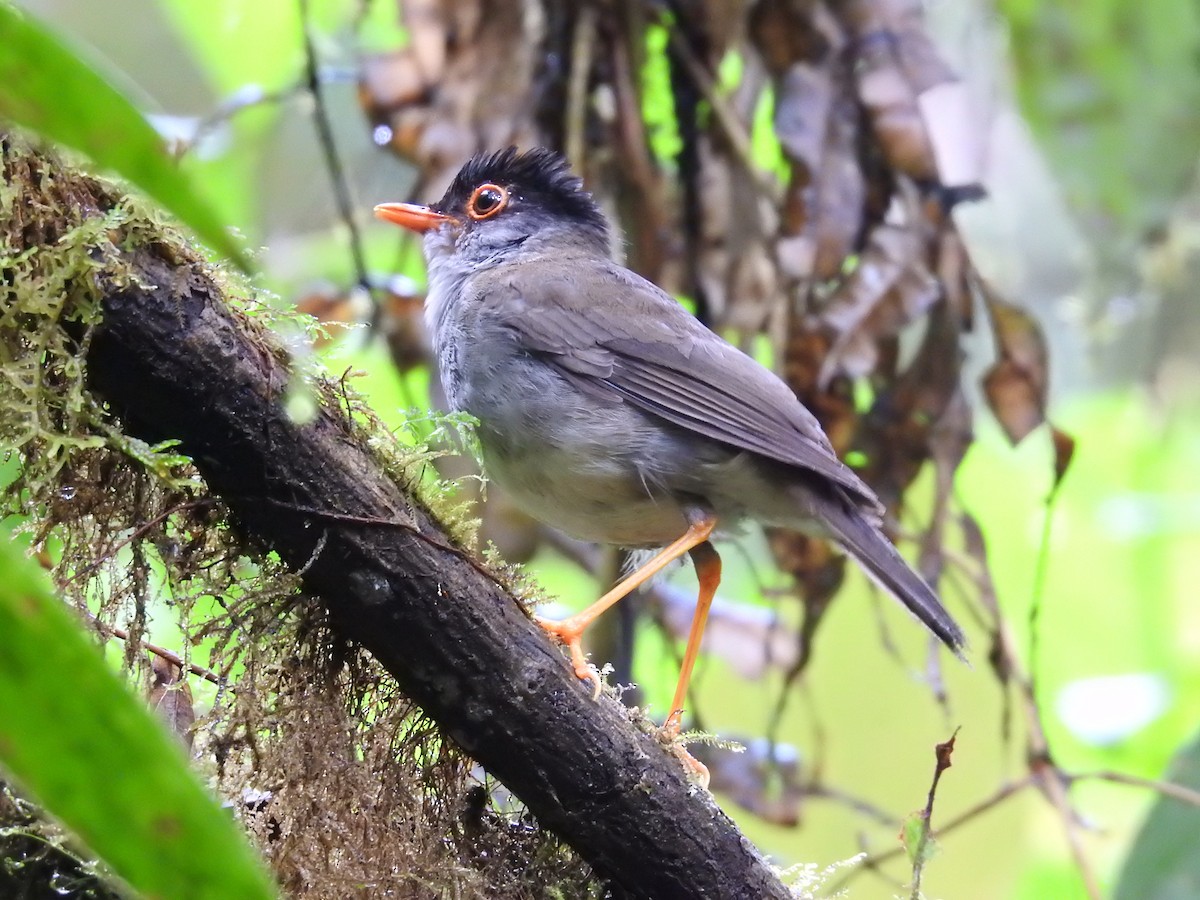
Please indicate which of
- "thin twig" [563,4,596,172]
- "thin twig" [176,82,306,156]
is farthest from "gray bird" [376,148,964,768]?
"thin twig" [176,82,306,156]

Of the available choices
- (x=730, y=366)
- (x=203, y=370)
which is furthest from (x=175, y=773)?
(x=730, y=366)

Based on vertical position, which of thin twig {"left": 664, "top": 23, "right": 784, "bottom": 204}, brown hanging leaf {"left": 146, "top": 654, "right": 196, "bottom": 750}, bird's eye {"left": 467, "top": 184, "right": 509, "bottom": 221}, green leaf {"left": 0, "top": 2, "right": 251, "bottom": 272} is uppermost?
thin twig {"left": 664, "top": 23, "right": 784, "bottom": 204}

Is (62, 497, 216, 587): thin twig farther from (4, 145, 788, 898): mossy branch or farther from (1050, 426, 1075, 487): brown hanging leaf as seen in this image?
(1050, 426, 1075, 487): brown hanging leaf

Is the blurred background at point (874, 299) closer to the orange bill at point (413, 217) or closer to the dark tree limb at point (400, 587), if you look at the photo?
the orange bill at point (413, 217)

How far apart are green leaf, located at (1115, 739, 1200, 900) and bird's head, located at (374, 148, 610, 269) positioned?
2480mm

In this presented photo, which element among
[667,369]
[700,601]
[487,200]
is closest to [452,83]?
[487,200]

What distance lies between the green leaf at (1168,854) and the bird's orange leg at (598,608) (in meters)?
1.66

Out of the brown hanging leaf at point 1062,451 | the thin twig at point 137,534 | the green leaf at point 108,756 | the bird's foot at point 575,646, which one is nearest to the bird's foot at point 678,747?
the bird's foot at point 575,646

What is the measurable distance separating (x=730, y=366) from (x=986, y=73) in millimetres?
2814

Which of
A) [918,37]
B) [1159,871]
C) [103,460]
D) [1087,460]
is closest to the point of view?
[103,460]

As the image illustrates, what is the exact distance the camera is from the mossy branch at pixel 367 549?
5.29ft

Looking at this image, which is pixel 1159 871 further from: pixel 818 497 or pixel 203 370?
pixel 203 370

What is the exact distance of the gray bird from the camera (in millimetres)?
2850

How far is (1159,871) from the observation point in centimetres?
342
